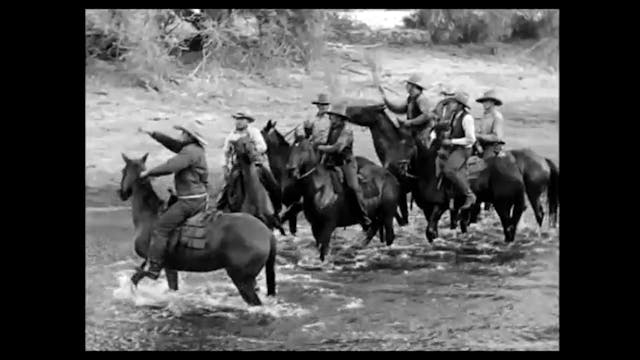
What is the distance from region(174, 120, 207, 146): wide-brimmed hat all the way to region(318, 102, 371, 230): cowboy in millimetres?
1009

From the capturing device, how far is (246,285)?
9320 millimetres

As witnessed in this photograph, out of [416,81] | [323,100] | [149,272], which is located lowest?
[149,272]

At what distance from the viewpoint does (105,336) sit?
→ 9500 millimetres

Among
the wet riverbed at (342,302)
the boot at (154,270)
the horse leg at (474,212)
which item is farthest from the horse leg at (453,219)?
the boot at (154,270)

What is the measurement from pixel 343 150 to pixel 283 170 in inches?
20.8

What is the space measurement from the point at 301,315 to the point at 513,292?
69.4 inches

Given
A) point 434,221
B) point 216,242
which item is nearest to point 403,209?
point 434,221

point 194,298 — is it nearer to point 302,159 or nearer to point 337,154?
point 302,159

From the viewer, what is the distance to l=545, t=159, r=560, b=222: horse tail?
33.2 ft

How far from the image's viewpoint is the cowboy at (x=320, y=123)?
10035mm

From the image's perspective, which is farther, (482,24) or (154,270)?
(482,24)

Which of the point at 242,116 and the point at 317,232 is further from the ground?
the point at 242,116

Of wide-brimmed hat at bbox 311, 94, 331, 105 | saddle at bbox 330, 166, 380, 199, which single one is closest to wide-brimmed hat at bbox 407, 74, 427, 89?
wide-brimmed hat at bbox 311, 94, 331, 105

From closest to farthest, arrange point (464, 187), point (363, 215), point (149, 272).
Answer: point (149, 272) → point (363, 215) → point (464, 187)
